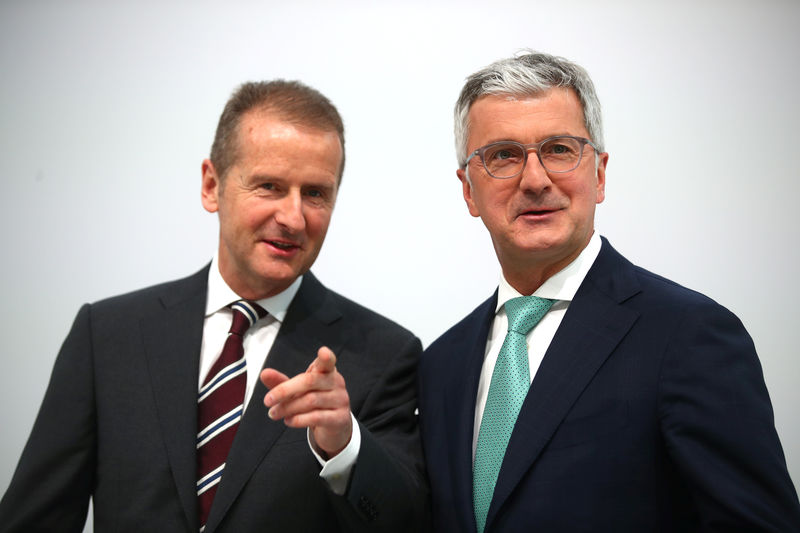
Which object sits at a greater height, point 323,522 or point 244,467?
point 244,467

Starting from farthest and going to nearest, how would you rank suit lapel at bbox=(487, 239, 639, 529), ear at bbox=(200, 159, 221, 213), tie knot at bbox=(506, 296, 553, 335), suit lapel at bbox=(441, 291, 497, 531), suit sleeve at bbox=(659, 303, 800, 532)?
ear at bbox=(200, 159, 221, 213) < tie knot at bbox=(506, 296, 553, 335) < suit lapel at bbox=(441, 291, 497, 531) < suit lapel at bbox=(487, 239, 639, 529) < suit sleeve at bbox=(659, 303, 800, 532)

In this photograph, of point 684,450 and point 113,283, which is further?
point 113,283

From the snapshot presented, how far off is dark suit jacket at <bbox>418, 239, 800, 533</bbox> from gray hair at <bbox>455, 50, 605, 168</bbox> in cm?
45

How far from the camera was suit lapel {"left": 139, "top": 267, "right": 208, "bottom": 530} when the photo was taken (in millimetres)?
1764

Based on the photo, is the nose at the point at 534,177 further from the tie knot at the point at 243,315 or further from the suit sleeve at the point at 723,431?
the tie knot at the point at 243,315

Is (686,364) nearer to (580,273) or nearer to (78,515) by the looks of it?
(580,273)

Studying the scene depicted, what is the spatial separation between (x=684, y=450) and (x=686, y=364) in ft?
0.59

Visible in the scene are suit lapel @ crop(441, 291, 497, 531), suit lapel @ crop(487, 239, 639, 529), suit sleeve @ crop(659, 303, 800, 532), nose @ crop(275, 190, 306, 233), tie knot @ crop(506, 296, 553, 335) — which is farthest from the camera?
nose @ crop(275, 190, 306, 233)

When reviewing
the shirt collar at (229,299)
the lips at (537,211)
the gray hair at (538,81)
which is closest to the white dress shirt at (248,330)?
the shirt collar at (229,299)

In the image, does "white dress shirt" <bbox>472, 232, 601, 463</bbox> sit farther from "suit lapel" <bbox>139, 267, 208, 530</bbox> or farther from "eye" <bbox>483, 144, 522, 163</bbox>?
"suit lapel" <bbox>139, 267, 208, 530</bbox>

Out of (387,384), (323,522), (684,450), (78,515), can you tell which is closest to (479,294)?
(387,384)

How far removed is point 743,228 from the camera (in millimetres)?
2590

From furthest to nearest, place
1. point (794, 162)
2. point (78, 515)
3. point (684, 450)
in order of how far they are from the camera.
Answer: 1. point (794, 162)
2. point (78, 515)
3. point (684, 450)

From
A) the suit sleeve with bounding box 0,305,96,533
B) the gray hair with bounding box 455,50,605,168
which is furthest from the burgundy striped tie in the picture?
the gray hair with bounding box 455,50,605,168
